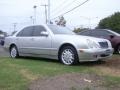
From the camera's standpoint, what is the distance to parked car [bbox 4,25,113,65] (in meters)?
11.5

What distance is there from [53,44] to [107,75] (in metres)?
3.52

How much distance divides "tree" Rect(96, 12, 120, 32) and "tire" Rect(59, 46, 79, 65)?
50.6 metres

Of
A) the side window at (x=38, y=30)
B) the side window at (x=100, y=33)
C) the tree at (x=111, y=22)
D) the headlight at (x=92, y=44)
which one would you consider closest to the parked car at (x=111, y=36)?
the side window at (x=100, y=33)

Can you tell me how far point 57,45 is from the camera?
12289mm

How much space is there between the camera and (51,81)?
8.41 m

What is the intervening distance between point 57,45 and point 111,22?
5324cm

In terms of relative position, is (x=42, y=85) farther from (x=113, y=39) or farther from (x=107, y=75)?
(x=113, y=39)

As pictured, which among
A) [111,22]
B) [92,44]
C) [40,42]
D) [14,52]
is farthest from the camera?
[111,22]

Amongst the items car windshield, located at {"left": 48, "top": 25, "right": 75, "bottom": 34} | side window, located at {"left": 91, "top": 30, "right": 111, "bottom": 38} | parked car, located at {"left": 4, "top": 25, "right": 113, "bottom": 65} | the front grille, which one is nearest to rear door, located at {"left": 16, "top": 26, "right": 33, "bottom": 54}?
parked car, located at {"left": 4, "top": 25, "right": 113, "bottom": 65}

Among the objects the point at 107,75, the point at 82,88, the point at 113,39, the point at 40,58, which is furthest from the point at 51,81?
the point at 113,39

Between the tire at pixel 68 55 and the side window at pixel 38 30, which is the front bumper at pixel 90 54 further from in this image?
the side window at pixel 38 30

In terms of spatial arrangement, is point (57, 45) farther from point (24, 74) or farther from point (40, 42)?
point (24, 74)

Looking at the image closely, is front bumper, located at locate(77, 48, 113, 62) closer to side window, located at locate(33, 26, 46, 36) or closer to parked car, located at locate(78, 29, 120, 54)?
side window, located at locate(33, 26, 46, 36)

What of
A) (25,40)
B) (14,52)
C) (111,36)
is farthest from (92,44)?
(111,36)
